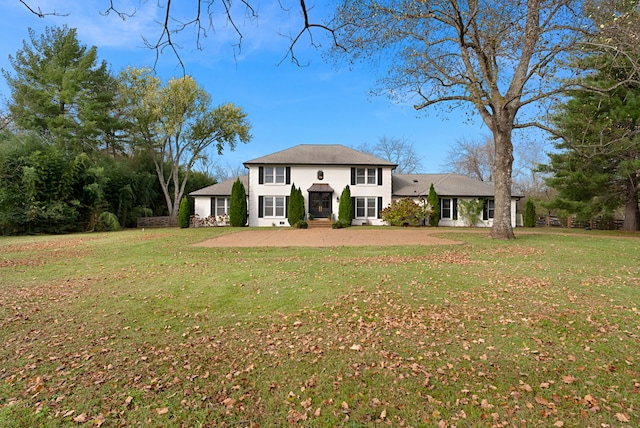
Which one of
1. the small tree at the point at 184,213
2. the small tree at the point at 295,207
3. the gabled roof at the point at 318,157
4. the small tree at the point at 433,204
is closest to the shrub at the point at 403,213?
the small tree at the point at 433,204

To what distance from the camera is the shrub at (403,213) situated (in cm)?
2253

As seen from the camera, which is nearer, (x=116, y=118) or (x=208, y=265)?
(x=208, y=265)

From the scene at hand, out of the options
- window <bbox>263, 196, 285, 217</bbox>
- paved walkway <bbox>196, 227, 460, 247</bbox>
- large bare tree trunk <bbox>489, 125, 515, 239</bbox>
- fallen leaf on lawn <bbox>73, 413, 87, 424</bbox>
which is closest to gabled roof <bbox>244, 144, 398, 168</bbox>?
window <bbox>263, 196, 285, 217</bbox>

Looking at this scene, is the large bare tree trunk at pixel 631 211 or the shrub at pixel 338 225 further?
the shrub at pixel 338 225

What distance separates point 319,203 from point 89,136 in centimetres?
1943

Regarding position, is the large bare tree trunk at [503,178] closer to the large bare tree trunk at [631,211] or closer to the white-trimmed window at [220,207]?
the large bare tree trunk at [631,211]

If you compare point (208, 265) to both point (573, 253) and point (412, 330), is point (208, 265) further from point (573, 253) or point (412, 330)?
point (573, 253)

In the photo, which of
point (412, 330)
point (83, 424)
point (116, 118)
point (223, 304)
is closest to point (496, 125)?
point (412, 330)

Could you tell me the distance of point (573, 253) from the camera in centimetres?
969

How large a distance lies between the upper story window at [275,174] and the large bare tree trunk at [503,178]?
568 inches

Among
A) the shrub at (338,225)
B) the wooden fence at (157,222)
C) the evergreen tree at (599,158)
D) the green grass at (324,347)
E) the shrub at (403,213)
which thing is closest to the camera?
the green grass at (324,347)

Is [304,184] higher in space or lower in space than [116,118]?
lower

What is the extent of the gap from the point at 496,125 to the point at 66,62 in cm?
3074

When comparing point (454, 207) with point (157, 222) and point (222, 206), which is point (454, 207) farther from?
point (157, 222)
